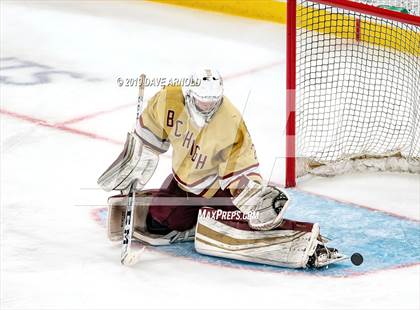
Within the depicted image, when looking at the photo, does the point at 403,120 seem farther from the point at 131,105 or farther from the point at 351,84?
the point at 131,105

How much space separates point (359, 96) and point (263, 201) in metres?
1.61

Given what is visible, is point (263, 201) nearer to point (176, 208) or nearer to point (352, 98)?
point (176, 208)

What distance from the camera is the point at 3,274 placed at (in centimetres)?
363

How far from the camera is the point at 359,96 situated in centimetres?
512

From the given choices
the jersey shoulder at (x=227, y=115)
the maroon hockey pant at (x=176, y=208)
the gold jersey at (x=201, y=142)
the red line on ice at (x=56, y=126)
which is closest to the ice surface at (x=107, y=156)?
the red line on ice at (x=56, y=126)

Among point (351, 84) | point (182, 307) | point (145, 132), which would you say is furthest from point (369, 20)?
point (182, 307)

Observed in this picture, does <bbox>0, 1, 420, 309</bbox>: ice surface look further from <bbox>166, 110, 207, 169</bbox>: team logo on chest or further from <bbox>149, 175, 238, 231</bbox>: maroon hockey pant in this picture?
<bbox>166, 110, 207, 169</bbox>: team logo on chest

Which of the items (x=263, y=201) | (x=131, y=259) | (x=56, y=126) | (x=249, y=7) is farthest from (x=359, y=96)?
(x=249, y=7)

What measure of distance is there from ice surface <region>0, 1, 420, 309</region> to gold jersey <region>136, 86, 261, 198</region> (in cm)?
27

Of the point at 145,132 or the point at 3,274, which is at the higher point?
the point at 145,132

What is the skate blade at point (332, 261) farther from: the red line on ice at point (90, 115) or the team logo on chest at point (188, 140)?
the red line on ice at point (90, 115)

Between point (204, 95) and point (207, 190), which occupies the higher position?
point (204, 95)

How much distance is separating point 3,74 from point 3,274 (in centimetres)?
248

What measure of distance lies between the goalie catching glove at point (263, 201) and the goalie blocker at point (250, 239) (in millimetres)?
82
